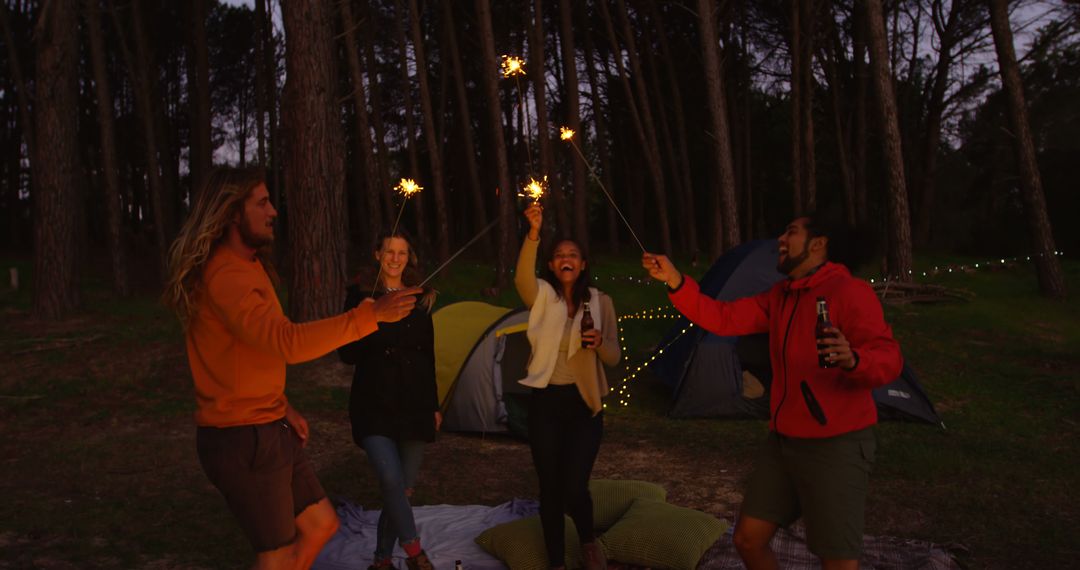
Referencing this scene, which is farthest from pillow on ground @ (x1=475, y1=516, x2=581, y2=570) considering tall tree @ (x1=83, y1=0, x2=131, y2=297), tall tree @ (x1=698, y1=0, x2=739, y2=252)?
tall tree @ (x1=83, y1=0, x2=131, y2=297)

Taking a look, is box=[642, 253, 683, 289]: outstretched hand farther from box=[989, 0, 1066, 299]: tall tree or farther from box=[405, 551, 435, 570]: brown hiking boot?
box=[989, 0, 1066, 299]: tall tree

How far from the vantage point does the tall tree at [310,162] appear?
1034 centimetres

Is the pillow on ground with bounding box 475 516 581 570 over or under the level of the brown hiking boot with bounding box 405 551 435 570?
under

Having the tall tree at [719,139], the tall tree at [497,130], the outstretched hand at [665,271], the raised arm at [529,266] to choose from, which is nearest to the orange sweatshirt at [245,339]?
the outstretched hand at [665,271]

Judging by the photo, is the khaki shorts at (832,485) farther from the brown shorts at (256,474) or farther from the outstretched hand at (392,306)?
the brown shorts at (256,474)

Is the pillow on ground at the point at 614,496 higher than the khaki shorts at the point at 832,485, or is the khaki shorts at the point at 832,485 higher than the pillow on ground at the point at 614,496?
the khaki shorts at the point at 832,485

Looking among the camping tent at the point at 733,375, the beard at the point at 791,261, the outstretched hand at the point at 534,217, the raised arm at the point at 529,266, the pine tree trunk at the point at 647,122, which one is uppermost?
the pine tree trunk at the point at 647,122

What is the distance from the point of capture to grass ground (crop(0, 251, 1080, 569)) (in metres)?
5.88

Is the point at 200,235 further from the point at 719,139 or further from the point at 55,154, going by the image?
the point at 719,139

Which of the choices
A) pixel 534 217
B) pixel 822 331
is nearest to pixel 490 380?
pixel 534 217

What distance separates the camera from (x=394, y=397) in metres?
4.80

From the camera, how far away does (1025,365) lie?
38.3 feet

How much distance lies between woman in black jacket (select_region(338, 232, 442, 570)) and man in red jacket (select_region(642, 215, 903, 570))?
1.85m

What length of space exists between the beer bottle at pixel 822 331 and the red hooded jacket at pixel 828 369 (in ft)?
0.44
